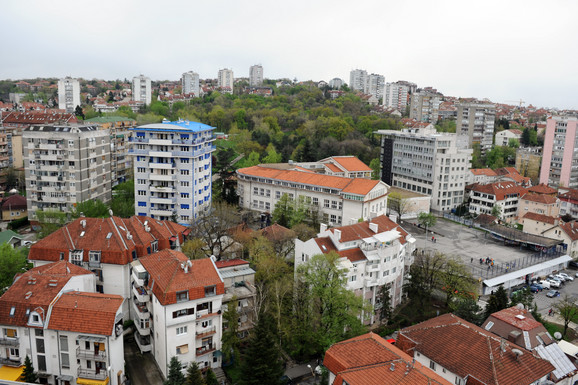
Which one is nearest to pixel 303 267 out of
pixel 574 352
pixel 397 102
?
pixel 574 352

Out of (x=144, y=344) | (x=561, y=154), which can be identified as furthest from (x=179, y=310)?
(x=561, y=154)

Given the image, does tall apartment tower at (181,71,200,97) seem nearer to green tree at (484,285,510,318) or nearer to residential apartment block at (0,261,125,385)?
green tree at (484,285,510,318)

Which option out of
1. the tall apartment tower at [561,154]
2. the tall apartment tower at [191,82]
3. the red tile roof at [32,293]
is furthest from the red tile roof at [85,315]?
the tall apartment tower at [191,82]

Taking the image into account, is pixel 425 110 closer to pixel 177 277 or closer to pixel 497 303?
pixel 497 303

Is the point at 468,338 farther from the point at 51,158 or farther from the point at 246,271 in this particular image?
the point at 51,158

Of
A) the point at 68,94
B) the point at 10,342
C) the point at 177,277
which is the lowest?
the point at 10,342

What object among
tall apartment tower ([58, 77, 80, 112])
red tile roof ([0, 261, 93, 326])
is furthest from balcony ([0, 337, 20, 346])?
tall apartment tower ([58, 77, 80, 112])

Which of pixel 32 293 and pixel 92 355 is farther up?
pixel 32 293
